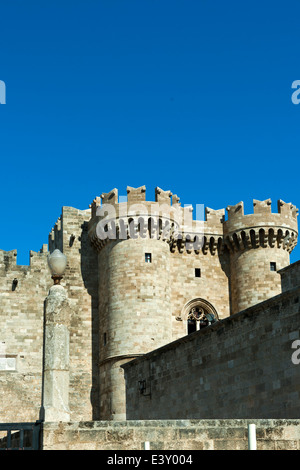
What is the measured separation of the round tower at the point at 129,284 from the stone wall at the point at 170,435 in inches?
662

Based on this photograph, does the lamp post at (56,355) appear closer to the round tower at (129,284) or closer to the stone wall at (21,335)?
the round tower at (129,284)

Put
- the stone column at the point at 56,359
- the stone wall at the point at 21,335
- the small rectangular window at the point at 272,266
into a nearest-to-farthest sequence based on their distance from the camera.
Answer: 1. the stone column at the point at 56,359
2. the stone wall at the point at 21,335
3. the small rectangular window at the point at 272,266

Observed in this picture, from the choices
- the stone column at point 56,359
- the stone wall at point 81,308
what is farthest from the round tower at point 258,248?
the stone column at point 56,359

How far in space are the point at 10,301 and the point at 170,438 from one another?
19.5 metres

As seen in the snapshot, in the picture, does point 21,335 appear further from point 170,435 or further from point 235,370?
point 170,435

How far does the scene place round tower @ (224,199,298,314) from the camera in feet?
95.8

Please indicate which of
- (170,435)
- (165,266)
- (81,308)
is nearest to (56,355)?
(170,435)

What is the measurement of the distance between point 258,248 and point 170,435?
68.3 feet

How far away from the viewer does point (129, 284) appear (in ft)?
89.0

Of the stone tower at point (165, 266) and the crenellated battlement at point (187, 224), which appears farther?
the crenellated battlement at point (187, 224)

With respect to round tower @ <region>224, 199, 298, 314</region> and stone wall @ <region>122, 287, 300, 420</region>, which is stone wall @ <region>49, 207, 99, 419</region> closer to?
round tower @ <region>224, 199, 298, 314</region>

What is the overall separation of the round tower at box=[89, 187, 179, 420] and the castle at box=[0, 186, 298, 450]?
0.04m

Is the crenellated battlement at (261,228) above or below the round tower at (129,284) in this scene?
above

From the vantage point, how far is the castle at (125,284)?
26938 millimetres
